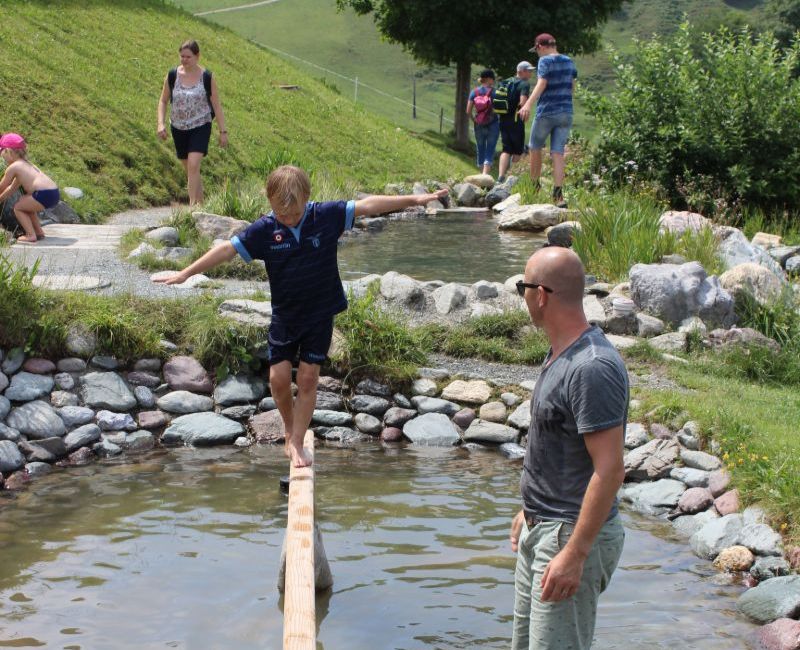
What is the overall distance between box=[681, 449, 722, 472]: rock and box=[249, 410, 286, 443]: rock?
3159mm

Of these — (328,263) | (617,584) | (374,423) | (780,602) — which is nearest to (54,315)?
(374,423)

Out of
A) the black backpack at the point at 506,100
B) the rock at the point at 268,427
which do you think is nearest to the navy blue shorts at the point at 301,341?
the rock at the point at 268,427

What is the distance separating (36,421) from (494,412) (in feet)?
12.1

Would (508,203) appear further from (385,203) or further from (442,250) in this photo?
(385,203)

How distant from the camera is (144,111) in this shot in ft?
63.9

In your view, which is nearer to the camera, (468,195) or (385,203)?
(385,203)

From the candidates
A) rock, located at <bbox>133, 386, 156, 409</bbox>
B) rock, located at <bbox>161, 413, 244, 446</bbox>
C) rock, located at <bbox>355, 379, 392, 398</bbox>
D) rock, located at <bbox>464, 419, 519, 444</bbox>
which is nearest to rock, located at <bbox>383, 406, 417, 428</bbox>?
rock, located at <bbox>355, 379, 392, 398</bbox>

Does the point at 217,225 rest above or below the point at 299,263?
below

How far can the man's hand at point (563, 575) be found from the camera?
359cm

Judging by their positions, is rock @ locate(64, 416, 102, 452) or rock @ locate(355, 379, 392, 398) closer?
rock @ locate(64, 416, 102, 452)

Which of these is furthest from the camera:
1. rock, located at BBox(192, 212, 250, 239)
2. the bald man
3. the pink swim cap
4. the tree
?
the tree

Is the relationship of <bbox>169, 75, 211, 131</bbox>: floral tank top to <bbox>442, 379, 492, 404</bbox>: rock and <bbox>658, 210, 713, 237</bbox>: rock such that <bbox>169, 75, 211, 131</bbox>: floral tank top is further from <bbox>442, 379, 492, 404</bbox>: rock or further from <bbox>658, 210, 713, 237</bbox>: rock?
<bbox>442, 379, 492, 404</bbox>: rock

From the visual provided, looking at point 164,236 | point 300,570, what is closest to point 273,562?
point 300,570

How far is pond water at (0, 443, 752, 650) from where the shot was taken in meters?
5.94
